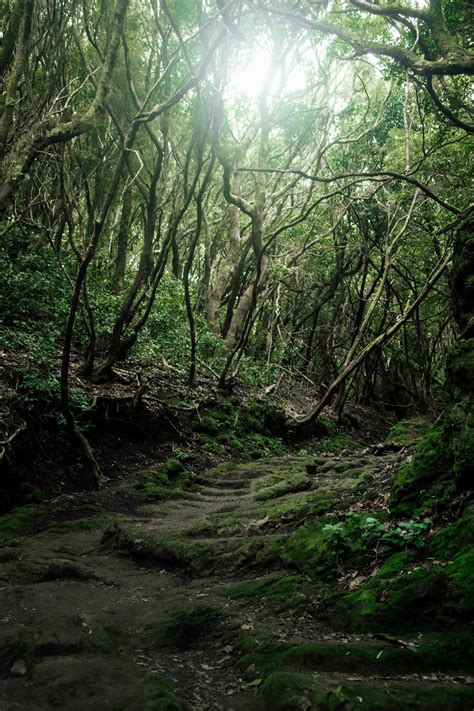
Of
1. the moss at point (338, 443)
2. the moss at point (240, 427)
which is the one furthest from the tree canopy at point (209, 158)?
the moss at point (338, 443)

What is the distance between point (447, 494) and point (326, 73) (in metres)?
14.7

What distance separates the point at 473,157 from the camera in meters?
13.1

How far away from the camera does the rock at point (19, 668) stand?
3.18 m

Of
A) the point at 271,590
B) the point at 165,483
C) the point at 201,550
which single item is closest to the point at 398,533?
the point at 271,590

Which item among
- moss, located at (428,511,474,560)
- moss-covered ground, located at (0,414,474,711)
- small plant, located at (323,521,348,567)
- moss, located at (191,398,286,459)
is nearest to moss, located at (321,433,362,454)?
moss, located at (191,398,286,459)

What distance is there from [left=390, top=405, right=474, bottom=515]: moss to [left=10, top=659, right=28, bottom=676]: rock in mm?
3339

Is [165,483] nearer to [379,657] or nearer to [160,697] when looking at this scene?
[160,697]

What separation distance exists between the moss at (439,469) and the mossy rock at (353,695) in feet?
6.26

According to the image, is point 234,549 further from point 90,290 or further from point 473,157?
point 473,157

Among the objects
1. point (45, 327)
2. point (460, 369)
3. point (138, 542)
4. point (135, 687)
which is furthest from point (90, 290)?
point (135, 687)

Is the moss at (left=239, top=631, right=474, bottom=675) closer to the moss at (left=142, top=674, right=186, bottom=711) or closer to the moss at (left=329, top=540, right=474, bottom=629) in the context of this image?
the moss at (left=329, top=540, right=474, bottom=629)

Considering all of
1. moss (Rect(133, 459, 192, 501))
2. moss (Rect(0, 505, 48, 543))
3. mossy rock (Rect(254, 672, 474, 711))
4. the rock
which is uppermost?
mossy rock (Rect(254, 672, 474, 711))

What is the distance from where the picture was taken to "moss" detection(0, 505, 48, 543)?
21.1 feet

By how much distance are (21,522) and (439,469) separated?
5404 millimetres
